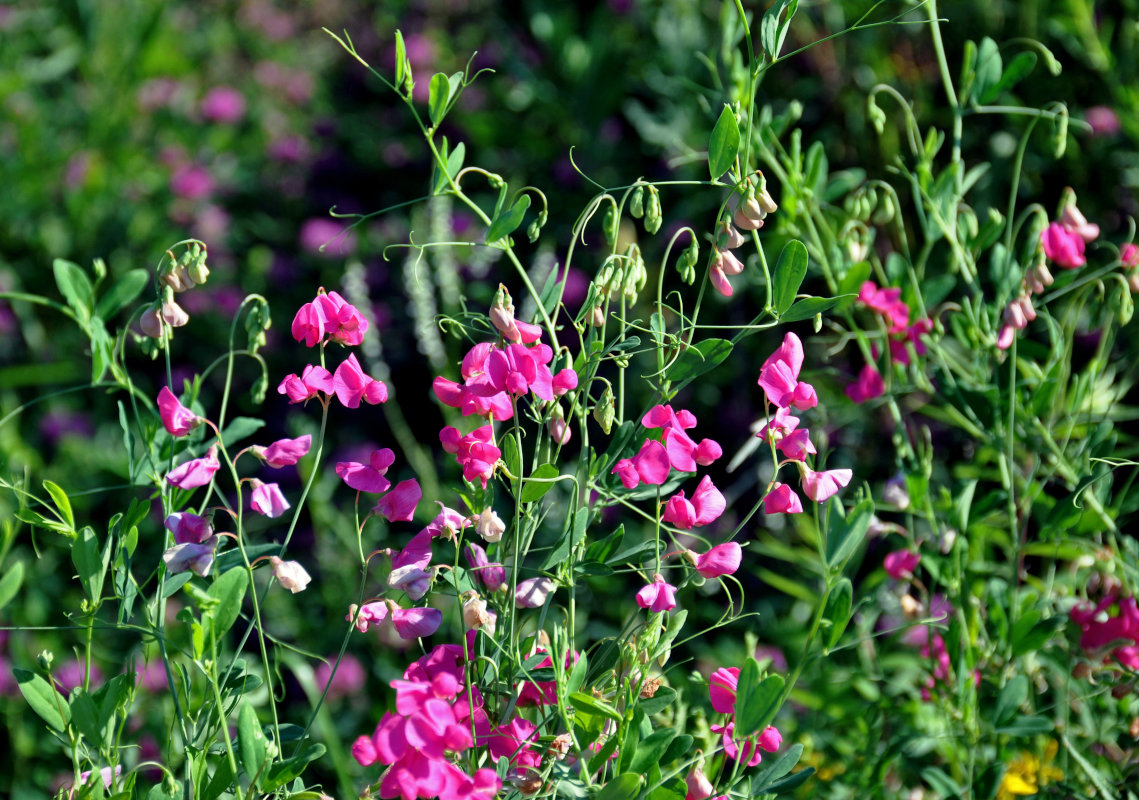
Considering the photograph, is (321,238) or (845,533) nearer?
(845,533)

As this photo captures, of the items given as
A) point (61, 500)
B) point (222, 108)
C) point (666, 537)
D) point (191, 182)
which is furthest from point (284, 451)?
point (222, 108)

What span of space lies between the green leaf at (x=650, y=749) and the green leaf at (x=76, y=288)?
0.44m

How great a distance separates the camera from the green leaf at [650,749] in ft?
1.65

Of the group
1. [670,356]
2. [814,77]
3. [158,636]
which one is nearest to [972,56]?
[670,356]

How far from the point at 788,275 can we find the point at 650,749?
24 centimetres

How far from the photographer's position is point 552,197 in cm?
198

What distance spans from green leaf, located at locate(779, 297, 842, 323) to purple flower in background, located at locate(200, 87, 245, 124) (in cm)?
219

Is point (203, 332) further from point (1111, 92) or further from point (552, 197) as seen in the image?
point (1111, 92)

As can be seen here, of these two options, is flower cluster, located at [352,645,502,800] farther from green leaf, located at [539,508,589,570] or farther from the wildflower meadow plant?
green leaf, located at [539,508,589,570]

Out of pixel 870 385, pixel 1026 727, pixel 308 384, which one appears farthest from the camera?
pixel 870 385

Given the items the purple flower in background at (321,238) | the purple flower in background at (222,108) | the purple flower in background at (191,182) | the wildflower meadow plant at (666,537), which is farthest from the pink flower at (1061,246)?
the purple flower in background at (222,108)

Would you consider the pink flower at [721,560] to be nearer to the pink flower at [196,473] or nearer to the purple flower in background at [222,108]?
the pink flower at [196,473]

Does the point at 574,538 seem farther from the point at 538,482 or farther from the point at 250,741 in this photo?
the point at 250,741

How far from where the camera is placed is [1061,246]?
2.55 feet
